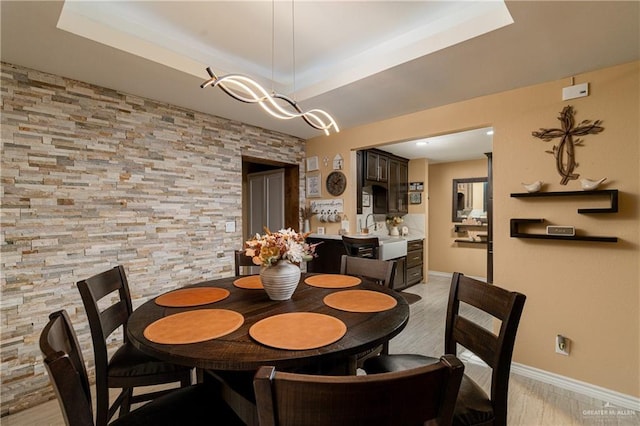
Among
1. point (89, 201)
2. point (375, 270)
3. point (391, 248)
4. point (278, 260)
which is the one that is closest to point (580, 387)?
point (375, 270)

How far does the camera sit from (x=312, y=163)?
159 inches

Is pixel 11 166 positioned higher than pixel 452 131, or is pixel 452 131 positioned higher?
pixel 452 131

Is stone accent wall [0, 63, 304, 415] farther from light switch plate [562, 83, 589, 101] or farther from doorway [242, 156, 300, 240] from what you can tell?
light switch plate [562, 83, 589, 101]

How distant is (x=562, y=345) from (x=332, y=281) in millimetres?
1863

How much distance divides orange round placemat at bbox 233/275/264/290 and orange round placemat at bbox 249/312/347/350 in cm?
57

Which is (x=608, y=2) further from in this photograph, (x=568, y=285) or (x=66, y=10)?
(x=66, y=10)

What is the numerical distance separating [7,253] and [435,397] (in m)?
2.76

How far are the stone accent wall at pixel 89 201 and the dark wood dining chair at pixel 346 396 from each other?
8.05ft

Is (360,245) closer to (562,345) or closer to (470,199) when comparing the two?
(562,345)

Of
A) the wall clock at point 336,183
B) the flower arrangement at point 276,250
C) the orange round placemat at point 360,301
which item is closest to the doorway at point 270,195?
the wall clock at point 336,183

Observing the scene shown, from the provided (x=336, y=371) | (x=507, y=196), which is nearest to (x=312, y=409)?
(x=336, y=371)

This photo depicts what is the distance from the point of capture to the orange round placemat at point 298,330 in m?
1.02

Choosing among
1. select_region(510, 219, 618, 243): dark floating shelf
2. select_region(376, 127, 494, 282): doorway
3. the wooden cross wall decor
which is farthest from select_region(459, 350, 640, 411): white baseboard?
select_region(376, 127, 494, 282): doorway

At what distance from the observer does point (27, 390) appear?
6.66 ft
